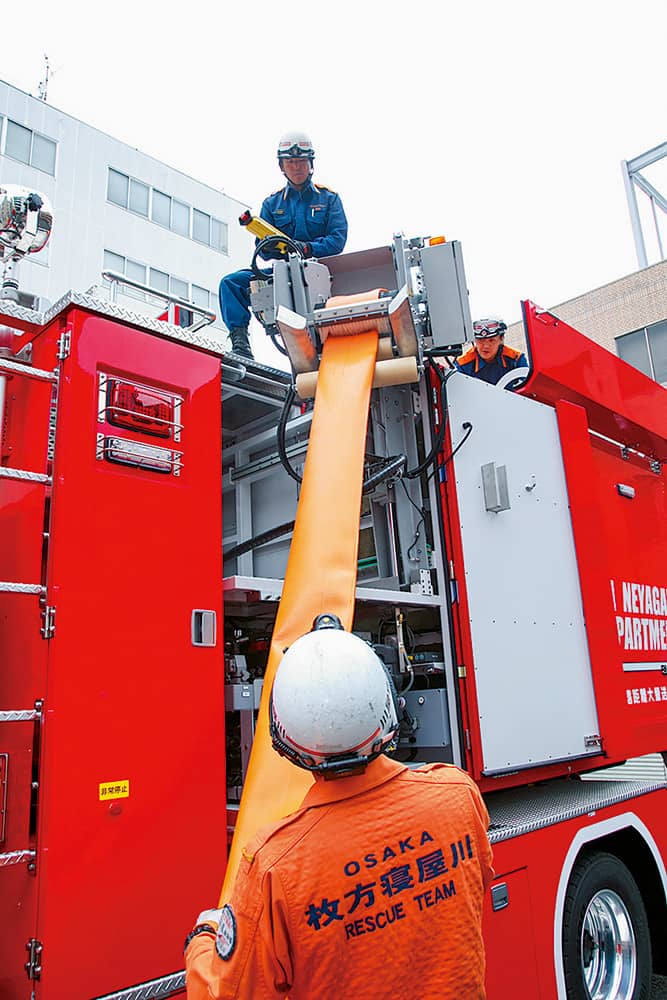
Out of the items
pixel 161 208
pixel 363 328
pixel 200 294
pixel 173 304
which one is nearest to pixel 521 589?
pixel 363 328

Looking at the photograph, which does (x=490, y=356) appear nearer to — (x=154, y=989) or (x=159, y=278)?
(x=154, y=989)

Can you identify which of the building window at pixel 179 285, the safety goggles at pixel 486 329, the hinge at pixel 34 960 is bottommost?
the hinge at pixel 34 960

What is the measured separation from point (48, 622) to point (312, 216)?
312 centimetres

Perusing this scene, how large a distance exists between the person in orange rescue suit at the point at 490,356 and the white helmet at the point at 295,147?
1.35m

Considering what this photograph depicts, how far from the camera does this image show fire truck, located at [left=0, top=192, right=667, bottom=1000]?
228 centimetres

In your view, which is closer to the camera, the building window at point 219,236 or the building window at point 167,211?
the building window at point 167,211

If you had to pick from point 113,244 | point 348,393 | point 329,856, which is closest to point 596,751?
point 348,393

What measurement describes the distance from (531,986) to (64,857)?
6.41 feet

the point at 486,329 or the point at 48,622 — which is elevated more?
the point at 486,329

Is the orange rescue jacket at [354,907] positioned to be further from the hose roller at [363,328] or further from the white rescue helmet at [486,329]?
the white rescue helmet at [486,329]

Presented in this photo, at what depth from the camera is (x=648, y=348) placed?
22.1 metres

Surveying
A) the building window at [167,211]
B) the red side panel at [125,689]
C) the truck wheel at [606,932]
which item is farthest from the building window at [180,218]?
the truck wheel at [606,932]

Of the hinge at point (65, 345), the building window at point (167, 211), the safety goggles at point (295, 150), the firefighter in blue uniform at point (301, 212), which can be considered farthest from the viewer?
the building window at point (167, 211)

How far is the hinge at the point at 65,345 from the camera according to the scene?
2.55m
